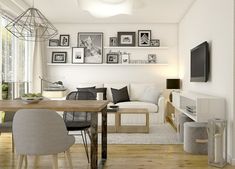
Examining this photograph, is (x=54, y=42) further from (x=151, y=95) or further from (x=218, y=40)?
(x=218, y=40)

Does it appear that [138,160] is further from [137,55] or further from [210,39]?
[137,55]

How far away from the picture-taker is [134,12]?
6.20 metres

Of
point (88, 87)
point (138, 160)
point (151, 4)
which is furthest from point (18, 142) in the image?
point (88, 87)

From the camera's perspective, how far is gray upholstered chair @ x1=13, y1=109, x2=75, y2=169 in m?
2.18

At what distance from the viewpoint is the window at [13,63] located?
17.9 feet

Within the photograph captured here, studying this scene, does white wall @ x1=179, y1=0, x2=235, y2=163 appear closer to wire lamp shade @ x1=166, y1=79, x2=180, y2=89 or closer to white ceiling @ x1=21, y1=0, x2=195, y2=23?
white ceiling @ x1=21, y1=0, x2=195, y2=23

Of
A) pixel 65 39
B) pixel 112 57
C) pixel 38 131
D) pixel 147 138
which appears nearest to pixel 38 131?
pixel 38 131

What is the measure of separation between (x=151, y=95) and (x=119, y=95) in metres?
0.76

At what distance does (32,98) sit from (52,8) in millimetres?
3523

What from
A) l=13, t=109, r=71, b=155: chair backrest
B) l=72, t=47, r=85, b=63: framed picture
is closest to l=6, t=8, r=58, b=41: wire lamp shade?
l=13, t=109, r=71, b=155: chair backrest

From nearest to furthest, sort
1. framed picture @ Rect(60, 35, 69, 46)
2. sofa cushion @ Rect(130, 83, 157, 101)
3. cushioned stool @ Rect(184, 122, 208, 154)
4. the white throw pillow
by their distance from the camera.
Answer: cushioned stool @ Rect(184, 122, 208, 154) → the white throw pillow → sofa cushion @ Rect(130, 83, 157, 101) → framed picture @ Rect(60, 35, 69, 46)

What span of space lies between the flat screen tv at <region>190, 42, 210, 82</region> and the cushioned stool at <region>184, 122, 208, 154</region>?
33.7 inches

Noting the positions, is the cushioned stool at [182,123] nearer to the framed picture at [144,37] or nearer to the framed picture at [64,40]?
the framed picture at [144,37]

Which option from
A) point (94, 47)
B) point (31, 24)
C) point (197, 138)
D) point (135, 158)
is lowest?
point (135, 158)
